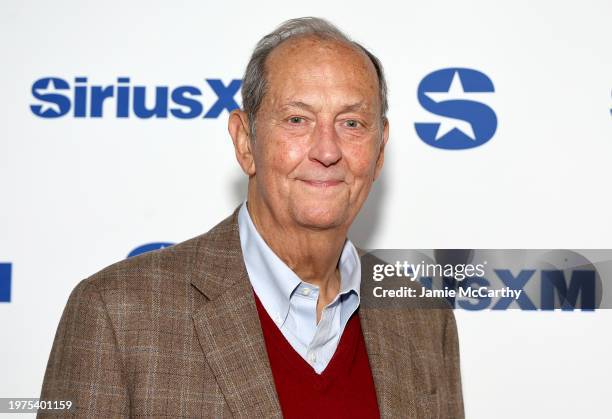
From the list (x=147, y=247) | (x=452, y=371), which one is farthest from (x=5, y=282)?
(x=452, y=371)

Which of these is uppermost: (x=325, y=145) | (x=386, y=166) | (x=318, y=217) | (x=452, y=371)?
(x=386, y=166)

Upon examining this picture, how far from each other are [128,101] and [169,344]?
39.1 inches

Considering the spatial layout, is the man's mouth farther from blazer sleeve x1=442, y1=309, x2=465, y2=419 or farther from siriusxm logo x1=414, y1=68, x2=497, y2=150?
siriusxm logo x1=414, y1=68, x2=497, y2=150

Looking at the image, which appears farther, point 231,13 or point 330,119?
point 231,13

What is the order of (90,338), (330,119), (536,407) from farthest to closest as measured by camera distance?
(536,407) → (330,119) → (90,338)

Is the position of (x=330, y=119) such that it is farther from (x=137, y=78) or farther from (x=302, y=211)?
(x=137, y=78)

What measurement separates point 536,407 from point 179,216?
3.94ft

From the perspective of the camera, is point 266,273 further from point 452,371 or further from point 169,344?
point 452,371

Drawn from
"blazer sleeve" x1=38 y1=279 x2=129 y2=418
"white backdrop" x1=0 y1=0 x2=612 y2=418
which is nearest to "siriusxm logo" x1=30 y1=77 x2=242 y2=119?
"white backdrop" x1=0 y1=0 x2=612 y2=418

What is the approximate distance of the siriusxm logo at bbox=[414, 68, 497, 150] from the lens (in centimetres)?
215

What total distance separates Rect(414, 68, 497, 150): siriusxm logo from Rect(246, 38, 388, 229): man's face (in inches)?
25.2

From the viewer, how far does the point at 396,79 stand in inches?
85.0

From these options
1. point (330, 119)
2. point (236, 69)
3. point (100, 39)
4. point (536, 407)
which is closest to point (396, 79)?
point (236, 69)

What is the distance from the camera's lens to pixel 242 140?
5.35 ft
